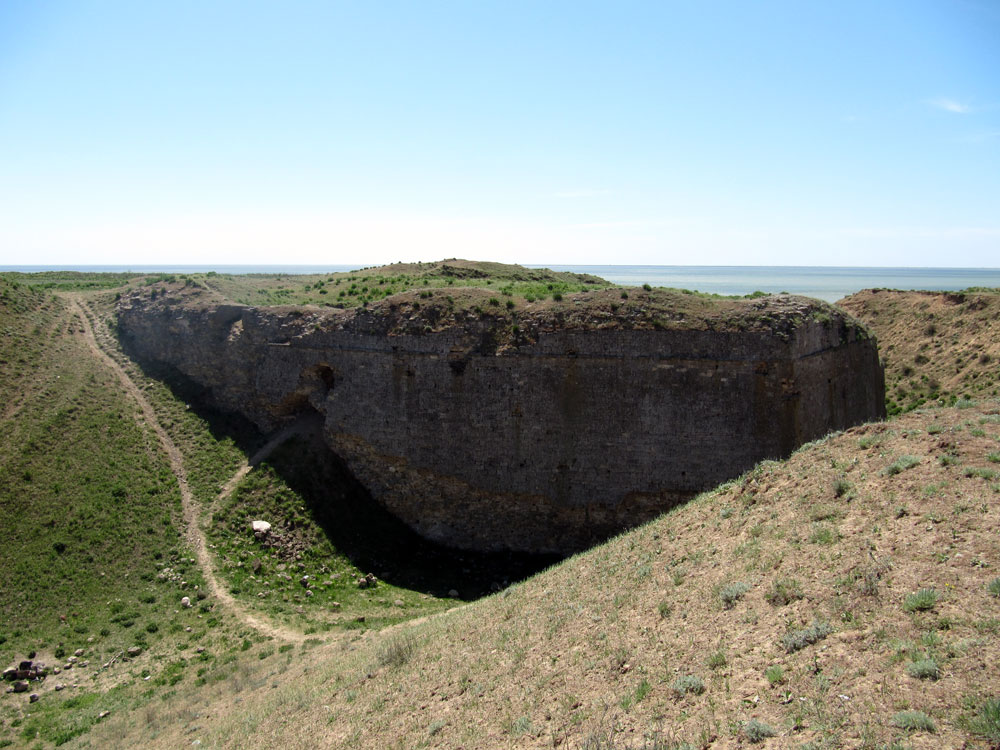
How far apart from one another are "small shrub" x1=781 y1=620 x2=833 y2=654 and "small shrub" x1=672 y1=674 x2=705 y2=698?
0.98 m

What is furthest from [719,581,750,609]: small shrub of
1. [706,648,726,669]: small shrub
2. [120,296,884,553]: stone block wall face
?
[120,296,884,553]: stone block wall face

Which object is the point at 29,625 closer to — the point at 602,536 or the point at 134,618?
the point at 134,618

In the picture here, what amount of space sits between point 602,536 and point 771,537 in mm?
9134

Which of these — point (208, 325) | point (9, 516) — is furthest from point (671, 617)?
point (208, 325)

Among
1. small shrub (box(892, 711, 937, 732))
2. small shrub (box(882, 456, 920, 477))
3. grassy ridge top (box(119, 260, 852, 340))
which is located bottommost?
small shrub (box(892, 711, 937, 732))

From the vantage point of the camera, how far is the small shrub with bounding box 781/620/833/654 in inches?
258

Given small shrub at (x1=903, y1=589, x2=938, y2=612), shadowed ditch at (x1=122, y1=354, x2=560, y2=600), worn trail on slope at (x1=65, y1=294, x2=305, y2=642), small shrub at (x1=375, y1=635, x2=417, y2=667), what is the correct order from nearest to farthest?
small shrub at (x1=903, y1=589, x2=938, y2=612)
small shrub at (x1=375, y1=635, x2=417, y2=667)
worn trail on slope at (x1=65, y1=294, x2=305, y2=642)
shadowed ditch at (x1=122, y1=354, x2=560, y2=600)

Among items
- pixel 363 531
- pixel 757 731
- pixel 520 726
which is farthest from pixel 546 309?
pixel 757 731

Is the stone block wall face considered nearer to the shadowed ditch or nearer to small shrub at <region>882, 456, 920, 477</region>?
the shadowed ditch

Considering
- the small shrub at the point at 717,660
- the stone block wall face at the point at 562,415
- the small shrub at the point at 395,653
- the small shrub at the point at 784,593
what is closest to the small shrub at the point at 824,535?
the small shrub at the point at 784,593

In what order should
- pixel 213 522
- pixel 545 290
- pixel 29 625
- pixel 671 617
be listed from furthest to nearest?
1. pixel 545 290
2. pixel 213 522
3. pixel 29 625
4. pixel 671 617

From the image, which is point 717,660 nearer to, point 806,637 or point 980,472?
point 806,637

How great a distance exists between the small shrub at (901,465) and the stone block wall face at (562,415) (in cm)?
756

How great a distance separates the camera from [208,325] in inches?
992
